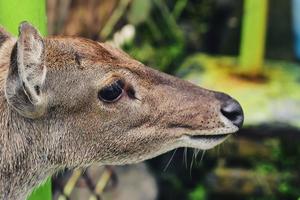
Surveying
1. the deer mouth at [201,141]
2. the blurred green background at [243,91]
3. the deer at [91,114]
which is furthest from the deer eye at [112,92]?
the blurred green background at [243,91]

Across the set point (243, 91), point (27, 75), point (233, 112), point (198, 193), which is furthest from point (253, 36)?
point (27, 75)

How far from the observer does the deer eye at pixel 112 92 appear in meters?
3.88

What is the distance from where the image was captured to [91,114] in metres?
3.93

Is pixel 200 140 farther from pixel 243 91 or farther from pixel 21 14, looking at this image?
pixel 243 91

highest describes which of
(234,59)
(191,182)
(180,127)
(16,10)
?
(16,10)

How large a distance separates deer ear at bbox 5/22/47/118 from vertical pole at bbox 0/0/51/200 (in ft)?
1.30

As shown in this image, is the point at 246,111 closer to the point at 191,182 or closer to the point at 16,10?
the point at 191,182

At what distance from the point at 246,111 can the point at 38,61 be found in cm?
258

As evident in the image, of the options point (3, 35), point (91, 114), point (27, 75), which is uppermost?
point (27, 75)

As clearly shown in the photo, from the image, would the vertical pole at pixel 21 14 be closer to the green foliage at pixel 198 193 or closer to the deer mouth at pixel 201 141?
the deer mouth at pixel 201 141

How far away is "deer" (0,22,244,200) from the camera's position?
3.85 m

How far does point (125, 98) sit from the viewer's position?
3.93 m

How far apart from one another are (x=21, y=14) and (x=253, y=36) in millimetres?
2484

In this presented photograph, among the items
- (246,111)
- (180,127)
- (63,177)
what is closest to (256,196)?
(246,111)
